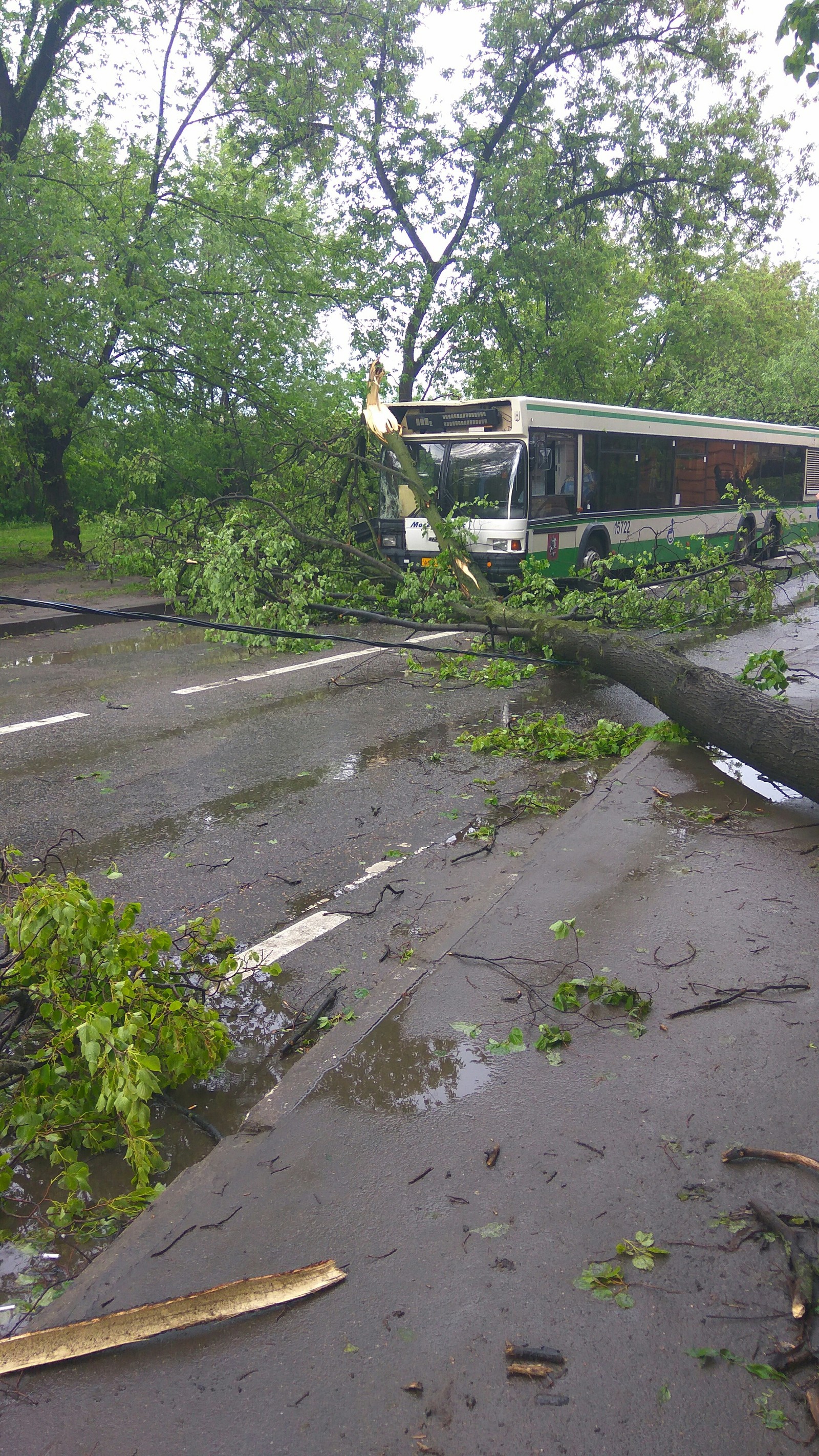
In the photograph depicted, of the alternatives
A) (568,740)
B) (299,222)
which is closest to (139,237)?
(299,222)

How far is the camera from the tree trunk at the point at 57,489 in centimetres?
1798

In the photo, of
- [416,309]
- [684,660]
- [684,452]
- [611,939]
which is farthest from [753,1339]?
[416,309]

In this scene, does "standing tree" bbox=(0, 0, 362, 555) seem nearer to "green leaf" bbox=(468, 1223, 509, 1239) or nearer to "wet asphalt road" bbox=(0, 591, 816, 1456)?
"wet asphalt road" bbox=(0, 591, 816, 1456)

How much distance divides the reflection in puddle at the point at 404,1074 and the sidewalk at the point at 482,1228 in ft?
0.03

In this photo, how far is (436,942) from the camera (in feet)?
14.3

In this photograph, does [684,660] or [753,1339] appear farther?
[684,660]

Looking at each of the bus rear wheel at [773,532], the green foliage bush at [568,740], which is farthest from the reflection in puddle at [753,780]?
the bus rear wheel at [773,532]

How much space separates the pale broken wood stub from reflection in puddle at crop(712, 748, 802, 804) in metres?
4.46

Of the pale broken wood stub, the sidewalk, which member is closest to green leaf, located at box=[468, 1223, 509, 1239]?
the sidewalk

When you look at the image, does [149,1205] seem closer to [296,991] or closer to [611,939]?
[296,991]

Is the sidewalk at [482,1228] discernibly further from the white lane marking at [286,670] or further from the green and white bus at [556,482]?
the green and white bus at [556,482]

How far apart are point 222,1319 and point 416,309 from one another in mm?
21213

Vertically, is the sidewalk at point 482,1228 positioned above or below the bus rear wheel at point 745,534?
below

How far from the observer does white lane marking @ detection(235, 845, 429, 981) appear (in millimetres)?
4242
